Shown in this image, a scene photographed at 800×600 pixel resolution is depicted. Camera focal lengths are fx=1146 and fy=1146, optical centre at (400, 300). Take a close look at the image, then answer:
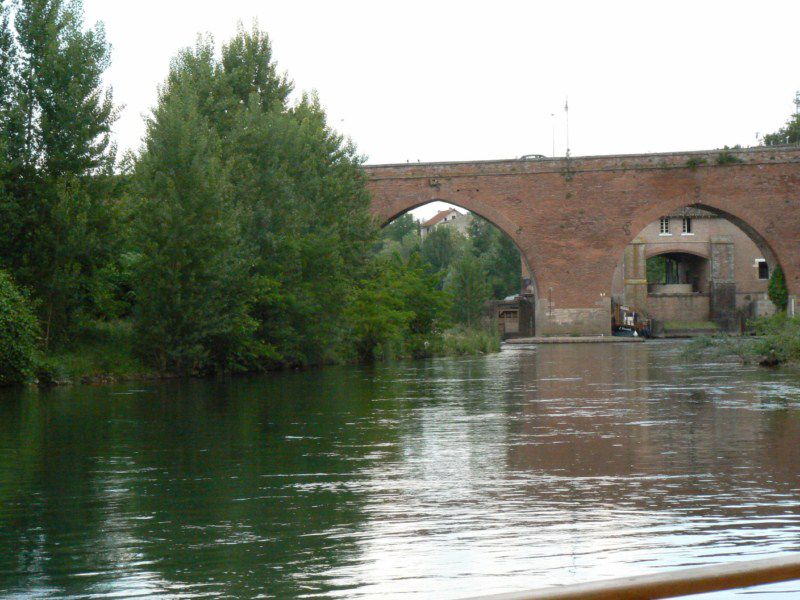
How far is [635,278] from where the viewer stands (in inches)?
2601

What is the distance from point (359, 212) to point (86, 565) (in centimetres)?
3398

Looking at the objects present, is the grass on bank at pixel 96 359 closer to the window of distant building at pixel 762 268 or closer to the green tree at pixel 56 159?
the green tree at pixel 56 159

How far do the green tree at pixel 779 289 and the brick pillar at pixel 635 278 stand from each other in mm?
11808

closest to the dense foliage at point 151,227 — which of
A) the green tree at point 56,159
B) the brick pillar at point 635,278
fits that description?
the green tree at point 56,159

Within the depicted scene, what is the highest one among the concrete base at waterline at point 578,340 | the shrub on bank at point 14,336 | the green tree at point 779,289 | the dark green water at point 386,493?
the green tree at point 779,289

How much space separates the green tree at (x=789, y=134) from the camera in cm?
7519

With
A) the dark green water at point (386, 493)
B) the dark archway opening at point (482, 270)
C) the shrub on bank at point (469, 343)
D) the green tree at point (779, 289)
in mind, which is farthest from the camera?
the dark archway opening at point (482, 270)

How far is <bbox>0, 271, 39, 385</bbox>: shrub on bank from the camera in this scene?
2133 centimetres

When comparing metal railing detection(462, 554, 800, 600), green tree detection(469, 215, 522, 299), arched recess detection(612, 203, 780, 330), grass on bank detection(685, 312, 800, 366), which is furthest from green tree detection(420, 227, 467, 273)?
metal railing detection(462, 554, 800, 600)

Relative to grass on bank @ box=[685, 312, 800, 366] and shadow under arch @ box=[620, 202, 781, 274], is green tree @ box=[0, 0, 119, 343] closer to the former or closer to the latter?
grass on bank @ box=[685, 312, 800, 366]

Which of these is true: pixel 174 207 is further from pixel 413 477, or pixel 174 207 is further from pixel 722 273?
pixel 722 273

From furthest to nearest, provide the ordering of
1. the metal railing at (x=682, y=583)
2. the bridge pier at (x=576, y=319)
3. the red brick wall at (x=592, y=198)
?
the bridge pier at (x=576, y=319) → the red brick wall at (x=592, y=198) → the metal railing at (x=682, y=583)

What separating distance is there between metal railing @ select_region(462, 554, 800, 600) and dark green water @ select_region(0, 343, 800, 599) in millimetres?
2302

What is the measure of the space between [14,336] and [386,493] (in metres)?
14.5
